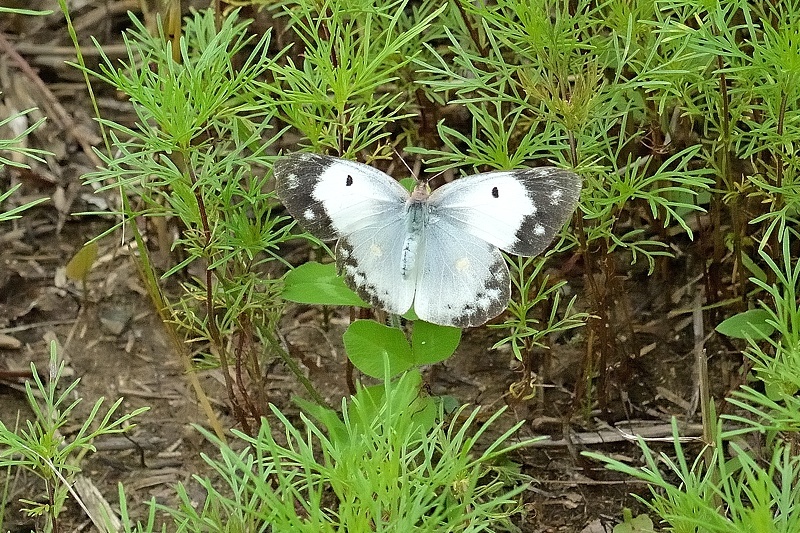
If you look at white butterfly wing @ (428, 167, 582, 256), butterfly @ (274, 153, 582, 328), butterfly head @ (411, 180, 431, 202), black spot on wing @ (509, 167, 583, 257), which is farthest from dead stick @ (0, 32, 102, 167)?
black spot on wing @ (509, 167, 583, 257)

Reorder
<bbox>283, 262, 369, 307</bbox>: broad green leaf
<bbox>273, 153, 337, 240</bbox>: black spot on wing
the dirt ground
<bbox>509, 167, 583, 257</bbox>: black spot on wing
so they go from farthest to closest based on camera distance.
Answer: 1. the dirt ground
2. <bbox>283, 262, 369, 307</bbox>: broad green leaf
3. <bbox>273, 153, 337, 240</bbox>: black spot on wing
4. <bbox>509, 167, 583, 257</bbox>: black spot on wing

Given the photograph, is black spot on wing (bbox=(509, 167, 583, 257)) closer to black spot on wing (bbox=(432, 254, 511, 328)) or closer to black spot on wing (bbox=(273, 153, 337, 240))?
black spot on wing (bbox=(432, 254, 511, 328))

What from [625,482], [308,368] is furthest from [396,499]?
[308,368]

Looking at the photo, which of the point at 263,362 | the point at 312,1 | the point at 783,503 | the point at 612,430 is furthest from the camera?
the point at 263,362

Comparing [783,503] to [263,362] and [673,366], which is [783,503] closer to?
[673,366]

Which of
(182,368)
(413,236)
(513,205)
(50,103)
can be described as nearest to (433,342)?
(413,236)

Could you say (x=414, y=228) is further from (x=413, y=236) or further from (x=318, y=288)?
(x=318, y=288)

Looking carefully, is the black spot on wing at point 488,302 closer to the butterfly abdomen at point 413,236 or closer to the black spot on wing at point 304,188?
the butterfly abdomen at point 413,236
